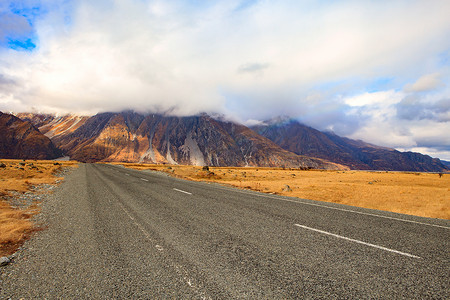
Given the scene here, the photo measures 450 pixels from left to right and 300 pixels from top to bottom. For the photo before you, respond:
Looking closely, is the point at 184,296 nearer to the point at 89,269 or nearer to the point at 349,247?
the point at 89,269

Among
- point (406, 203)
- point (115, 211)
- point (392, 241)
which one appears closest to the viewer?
point (392, 241)

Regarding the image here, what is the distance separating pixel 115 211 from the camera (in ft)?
29.7

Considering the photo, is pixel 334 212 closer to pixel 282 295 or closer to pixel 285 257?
pixel 285 257

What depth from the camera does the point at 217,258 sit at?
4.68m

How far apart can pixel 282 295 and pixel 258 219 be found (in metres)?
4.42

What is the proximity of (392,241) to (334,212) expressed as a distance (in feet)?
11.3

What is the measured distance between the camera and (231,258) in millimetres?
4676

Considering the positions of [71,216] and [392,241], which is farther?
[71,216]

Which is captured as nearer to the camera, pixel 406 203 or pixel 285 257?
pixel 285 257

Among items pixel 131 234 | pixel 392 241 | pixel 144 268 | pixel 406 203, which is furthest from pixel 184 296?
pixel 406 203

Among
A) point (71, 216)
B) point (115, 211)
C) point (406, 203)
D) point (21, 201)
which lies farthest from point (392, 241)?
point (21, 201)

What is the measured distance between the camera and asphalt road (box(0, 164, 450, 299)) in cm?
356

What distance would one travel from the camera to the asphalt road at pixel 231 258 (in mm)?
3557

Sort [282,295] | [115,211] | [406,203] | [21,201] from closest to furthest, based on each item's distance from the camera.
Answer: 1. [282,295]
2. [115,211]
3. [21,201]
4. [406,203]
